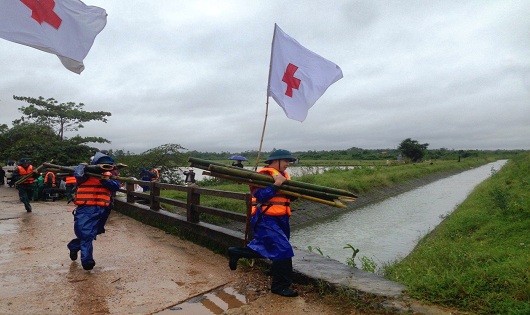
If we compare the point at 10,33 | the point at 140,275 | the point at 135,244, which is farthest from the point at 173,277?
the point at 10,33

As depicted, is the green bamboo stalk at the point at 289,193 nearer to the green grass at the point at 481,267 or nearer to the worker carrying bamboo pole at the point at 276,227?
the worker carrying bamboo pole at the point at 276,227

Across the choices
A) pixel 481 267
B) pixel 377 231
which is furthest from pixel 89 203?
pixel 377 231

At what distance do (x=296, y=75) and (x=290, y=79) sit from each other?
157 millimetres

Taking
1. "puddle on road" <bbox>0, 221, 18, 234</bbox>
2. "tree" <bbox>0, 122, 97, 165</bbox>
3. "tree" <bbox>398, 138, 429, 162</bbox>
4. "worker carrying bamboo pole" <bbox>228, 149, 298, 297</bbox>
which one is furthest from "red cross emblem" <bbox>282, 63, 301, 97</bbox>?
"tree" <bbox>398, 138, 429, 162</bbox>

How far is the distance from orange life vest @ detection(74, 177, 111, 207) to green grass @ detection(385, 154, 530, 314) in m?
4.22

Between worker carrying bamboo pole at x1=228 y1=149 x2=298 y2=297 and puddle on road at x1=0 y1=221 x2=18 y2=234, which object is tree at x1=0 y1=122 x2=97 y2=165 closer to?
puddle on road at x1=0 y1=221 x2=18 y2=234

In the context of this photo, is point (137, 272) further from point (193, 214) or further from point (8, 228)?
point (8, 228)

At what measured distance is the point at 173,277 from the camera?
17.3ft

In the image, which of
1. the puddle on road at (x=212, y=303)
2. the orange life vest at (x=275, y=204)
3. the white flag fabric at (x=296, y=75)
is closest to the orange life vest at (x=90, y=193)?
the puddle on road at (x=212, y=303)

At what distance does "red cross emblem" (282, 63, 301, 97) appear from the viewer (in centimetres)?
691

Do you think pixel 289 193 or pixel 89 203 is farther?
pixel 89 203

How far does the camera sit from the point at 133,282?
5070 millimetres

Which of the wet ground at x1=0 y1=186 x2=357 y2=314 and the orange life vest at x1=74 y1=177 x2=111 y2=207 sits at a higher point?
the orange life vest at x1=74 y1=177 x2=111 y2=207

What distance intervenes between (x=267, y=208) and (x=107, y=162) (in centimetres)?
265
